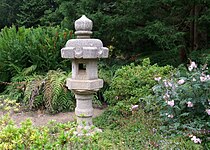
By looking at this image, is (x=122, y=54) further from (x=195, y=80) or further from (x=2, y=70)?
(x=195, y=80)

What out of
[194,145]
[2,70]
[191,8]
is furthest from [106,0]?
[194,145]

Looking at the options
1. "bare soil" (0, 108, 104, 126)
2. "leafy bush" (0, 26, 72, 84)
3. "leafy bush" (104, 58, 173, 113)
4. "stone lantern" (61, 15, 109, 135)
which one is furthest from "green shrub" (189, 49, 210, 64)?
"leafy bush" (0, 26, 72, 84)

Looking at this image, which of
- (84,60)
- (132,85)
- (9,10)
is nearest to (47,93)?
(132,85)

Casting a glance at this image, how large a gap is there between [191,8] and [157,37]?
4.55 ft

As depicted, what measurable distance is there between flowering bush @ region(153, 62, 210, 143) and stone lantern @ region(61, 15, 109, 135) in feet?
3.06

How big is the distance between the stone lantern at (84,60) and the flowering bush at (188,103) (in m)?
0.93

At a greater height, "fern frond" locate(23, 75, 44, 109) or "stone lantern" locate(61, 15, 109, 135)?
"stone lantern" locate(61, 15, 109, 135)

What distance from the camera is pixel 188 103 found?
3.16m

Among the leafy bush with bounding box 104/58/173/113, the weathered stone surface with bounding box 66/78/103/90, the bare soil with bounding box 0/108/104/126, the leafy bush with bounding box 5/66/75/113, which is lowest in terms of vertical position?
the bare soil with bounding box 0/108/104/126

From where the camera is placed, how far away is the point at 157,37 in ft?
17.0

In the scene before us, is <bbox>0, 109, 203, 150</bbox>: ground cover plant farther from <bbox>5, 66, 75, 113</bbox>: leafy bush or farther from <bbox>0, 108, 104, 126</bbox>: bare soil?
<bbox>5, 66, 75, 113</bbox>: leafy bush

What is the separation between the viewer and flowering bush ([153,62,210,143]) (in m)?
3.20

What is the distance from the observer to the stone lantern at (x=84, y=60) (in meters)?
3.50

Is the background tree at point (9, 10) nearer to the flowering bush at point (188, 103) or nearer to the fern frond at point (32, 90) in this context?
the fern frond at point (32, 90)
